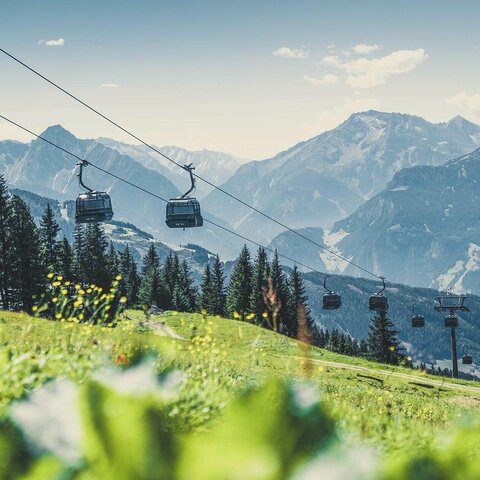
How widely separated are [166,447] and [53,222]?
84599mm

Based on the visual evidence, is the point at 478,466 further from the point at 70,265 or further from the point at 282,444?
the point at 70,265

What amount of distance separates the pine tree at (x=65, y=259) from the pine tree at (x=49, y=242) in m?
0.58

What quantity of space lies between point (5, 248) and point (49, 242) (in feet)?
47.0

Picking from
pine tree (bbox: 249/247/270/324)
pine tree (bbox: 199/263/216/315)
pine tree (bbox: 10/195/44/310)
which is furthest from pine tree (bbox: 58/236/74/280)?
pine tree (bbox: 199/263/216/315)

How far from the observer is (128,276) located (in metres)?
111

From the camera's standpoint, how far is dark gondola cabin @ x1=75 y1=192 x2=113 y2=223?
2597 centimetres

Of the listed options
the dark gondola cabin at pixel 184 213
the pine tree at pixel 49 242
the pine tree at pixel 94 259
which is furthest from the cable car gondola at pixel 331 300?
the pine tree at pixel 94 259

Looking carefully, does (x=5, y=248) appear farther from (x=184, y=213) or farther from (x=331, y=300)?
(x=184, y=213)

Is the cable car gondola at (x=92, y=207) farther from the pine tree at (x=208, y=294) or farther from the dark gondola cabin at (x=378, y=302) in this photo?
the pine tree at (x=208, y=294)

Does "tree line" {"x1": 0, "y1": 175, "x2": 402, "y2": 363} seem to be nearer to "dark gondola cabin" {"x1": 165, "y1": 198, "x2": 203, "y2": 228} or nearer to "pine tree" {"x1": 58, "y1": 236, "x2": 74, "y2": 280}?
"pine tree" {"x1": 58, "y1": 236, "x2": 74, "y2": 280}

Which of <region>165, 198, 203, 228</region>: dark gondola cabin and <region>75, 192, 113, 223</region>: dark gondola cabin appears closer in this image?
<region>165, 198, 203, 228</region>: dark gondola cabin

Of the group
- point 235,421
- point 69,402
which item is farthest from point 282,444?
point 69,402

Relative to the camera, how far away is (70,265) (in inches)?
3071

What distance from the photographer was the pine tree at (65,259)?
7594 cm
